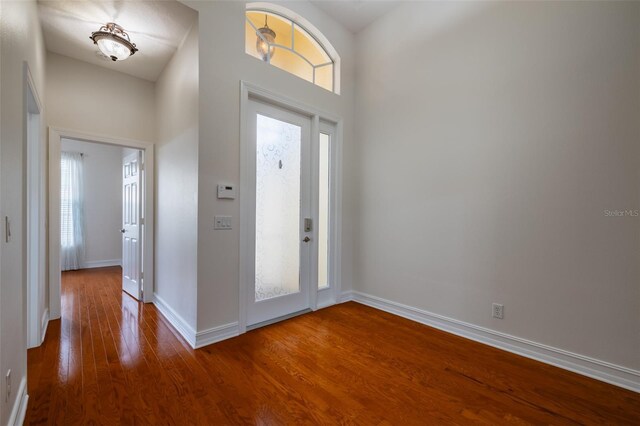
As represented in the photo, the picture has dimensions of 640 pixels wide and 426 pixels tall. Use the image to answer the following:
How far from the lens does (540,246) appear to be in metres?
2.25

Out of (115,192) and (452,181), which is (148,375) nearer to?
(452,181)

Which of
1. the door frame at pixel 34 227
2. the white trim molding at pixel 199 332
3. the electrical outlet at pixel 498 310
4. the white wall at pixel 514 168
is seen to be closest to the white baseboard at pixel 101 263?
the door frame at pixel 34 227

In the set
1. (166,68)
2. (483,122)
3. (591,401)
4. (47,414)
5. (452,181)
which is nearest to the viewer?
(47,414)

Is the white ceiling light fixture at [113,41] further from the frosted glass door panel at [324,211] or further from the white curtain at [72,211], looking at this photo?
the white curtain at [72,211]

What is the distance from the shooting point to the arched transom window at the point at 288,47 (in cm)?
294

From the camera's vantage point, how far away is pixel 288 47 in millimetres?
3221

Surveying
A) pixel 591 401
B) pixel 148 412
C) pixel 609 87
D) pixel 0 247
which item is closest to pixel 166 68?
pixel 0 247

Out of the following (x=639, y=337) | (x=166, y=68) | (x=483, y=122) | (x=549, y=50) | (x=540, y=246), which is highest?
(x=166, y=68)

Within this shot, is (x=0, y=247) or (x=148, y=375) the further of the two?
(x=148, y=375)

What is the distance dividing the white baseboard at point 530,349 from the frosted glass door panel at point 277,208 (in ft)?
4.23

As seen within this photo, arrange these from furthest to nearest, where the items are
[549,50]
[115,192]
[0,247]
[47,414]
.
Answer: [115,192] → [549,50] → [47,414] → [0,247]

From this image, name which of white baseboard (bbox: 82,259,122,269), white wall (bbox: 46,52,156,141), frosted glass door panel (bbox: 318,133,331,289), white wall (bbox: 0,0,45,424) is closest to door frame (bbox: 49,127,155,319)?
white wall (bbox: 46,52,156,141)

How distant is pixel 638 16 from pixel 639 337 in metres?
2.17

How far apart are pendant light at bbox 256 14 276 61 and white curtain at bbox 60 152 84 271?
199 inches
